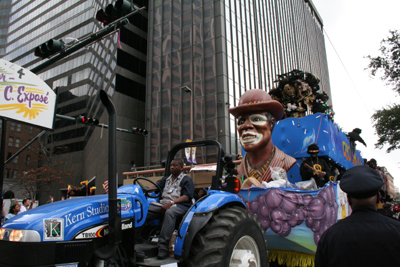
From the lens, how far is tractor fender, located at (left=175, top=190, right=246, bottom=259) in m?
3.23

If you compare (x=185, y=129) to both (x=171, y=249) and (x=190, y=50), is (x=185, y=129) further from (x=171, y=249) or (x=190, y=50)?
(x=171, y=249)

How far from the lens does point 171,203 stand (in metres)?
3.74

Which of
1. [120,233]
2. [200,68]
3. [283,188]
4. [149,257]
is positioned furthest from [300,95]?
[200,68]

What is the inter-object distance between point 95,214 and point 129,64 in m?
29.8

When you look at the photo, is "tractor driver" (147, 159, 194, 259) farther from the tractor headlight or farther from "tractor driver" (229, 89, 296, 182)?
"tractor driver" (229, 89, 296, 182)

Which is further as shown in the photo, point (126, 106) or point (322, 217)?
point (126, 106)

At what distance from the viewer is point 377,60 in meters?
18.8

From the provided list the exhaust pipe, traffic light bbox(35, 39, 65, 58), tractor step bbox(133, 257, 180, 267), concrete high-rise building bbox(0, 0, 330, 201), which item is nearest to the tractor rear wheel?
tractor step bbox(133, 257, 180, 267)

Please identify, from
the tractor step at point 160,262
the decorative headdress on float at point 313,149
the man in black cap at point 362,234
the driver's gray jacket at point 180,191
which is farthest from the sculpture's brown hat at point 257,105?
the man in black cap at point 362,234

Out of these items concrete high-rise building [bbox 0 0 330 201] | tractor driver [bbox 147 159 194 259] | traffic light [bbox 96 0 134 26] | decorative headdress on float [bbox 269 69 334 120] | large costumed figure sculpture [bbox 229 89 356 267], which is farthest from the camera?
concrete high-rise building [bbox 0 0 330 201]

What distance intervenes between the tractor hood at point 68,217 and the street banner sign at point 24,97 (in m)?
1.43

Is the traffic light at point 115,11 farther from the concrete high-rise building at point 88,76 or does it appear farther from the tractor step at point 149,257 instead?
the concrete high-rise building at point 88,76

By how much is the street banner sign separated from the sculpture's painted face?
3.85 meters

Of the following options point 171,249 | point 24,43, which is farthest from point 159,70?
point 24,43
